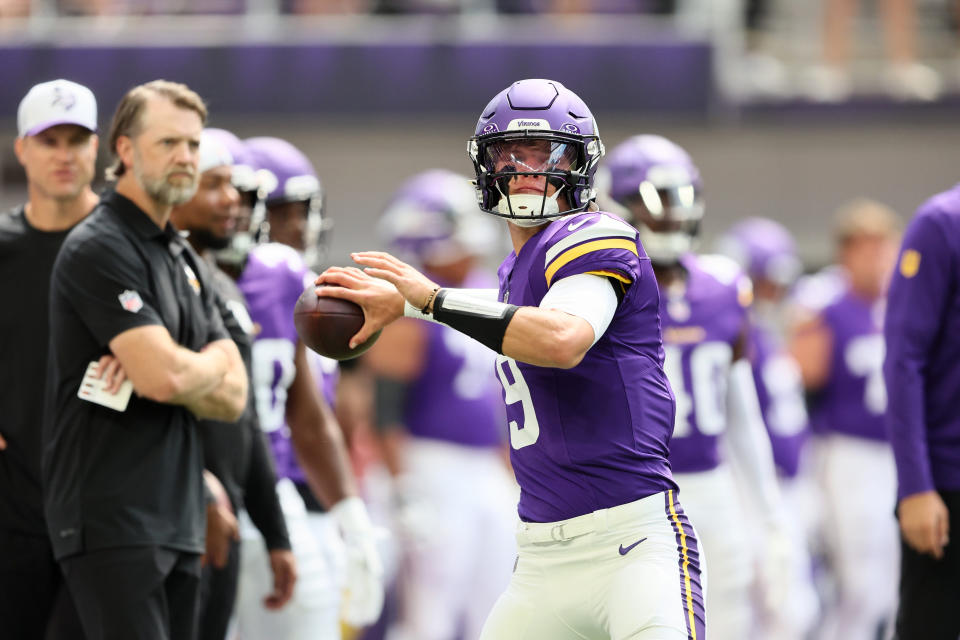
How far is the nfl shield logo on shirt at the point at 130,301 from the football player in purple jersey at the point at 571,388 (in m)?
0.60

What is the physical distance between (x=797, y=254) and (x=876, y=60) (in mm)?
1801

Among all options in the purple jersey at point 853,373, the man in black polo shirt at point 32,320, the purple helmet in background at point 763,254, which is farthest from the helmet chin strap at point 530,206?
the purple helmet in background at point 763,254

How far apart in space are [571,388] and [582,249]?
35 cm

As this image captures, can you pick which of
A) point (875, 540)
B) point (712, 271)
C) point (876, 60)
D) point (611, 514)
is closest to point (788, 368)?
point (875, 540)

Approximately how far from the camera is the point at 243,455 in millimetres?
4848

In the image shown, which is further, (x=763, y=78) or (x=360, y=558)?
(x=763, y=78)

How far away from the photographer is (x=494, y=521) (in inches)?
298

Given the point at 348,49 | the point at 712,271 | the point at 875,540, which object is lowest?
the point at 875,540

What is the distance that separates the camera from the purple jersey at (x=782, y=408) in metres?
8.76

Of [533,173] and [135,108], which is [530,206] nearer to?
[533,173]

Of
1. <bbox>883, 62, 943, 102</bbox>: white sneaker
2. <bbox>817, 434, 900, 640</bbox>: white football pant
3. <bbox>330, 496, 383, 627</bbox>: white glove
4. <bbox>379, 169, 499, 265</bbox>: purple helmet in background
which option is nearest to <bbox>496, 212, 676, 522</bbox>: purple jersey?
<bbox>330, 496, 383, 627</bbox>: white glove

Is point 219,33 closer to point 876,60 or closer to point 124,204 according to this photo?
point 876,60

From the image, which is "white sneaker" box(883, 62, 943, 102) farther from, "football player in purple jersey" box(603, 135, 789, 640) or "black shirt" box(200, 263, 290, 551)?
"black shirt" box(200, 263, 290, 551)

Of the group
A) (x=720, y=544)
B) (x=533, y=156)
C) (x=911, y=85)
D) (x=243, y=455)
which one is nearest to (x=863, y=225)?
(x=720, y=544)
